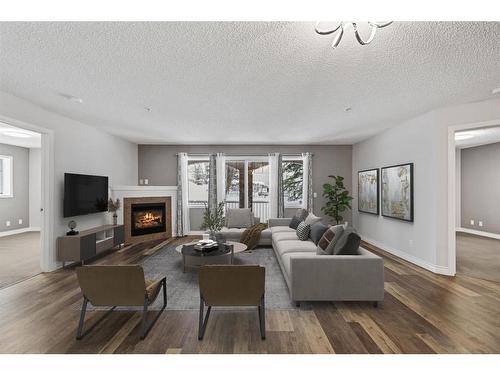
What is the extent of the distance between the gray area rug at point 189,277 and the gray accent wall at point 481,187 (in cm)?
608

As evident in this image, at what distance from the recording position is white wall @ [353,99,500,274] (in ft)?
12.3

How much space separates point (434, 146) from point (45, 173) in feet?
20.0

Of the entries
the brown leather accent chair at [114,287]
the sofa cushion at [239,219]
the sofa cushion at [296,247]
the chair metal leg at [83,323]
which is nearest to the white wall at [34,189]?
the sofa cushion at [239,219]

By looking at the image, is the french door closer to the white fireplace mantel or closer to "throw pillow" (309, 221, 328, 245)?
the white fireplace mantel

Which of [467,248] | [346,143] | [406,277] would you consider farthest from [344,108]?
[467,248]

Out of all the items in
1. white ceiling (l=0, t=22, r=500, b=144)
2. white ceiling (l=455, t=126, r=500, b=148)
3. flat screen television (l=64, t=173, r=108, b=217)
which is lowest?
flat screen television (l=64, t=173, r=108, b=217)

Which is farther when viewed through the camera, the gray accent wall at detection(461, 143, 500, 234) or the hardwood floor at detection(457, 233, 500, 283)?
the gray accent wall at detection(461, 143, 500, 234)

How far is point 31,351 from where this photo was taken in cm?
201

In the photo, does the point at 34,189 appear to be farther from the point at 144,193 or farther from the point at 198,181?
the point at 198,181

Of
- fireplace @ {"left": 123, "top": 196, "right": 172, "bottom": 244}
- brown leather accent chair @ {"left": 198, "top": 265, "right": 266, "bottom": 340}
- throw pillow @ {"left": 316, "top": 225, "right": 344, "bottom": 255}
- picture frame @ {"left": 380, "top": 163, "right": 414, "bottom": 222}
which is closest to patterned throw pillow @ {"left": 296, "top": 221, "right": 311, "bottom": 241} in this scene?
throw pillow @ {"left": 316, "top": 225, "right": 344, "bottom": 255}

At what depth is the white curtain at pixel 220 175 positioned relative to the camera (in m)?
6.87

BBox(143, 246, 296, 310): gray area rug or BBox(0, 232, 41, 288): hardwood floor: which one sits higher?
BBox(0, 232, 41, 288): hardwood floor

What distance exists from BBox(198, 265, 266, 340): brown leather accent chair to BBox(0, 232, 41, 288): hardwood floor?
314cm

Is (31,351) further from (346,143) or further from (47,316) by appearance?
(346,143)
